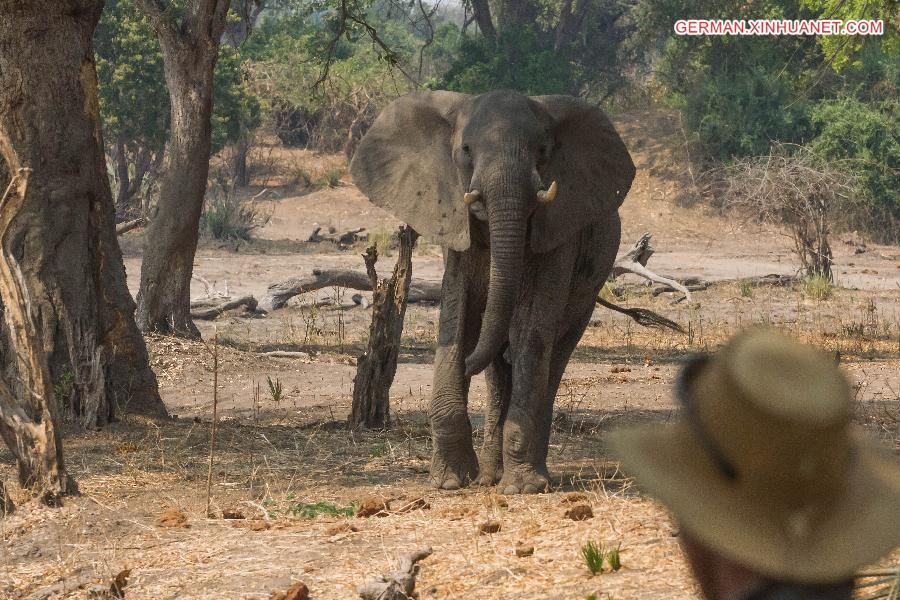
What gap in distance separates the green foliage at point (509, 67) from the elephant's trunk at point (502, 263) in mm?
28055

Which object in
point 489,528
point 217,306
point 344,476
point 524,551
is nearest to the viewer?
point 524,551

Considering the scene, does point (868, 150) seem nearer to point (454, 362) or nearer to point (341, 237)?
point (341, 237)

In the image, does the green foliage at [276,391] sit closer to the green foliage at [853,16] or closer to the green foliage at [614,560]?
the green foliage at [853,16]

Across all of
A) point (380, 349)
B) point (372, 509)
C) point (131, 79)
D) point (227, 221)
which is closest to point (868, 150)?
point (227, 221)

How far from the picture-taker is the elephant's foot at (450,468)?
7.34m

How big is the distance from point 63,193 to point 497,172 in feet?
12.4

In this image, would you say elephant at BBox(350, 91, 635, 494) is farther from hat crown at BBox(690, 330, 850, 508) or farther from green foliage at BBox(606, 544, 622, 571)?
hat crown at BBox(690, 330, 850, 508)

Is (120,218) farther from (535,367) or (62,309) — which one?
(535,367)

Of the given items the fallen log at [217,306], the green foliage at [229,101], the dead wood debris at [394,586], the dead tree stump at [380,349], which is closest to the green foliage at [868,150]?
the green foliage at [229,101]

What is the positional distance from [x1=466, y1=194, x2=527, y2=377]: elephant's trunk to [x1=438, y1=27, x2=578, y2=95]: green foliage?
28.1 m

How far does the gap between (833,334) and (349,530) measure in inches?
442

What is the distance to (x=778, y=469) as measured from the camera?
159 cm

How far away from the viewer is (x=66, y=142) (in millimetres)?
9070

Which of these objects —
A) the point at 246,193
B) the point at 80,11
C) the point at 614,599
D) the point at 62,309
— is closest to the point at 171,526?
the point at 614,599
